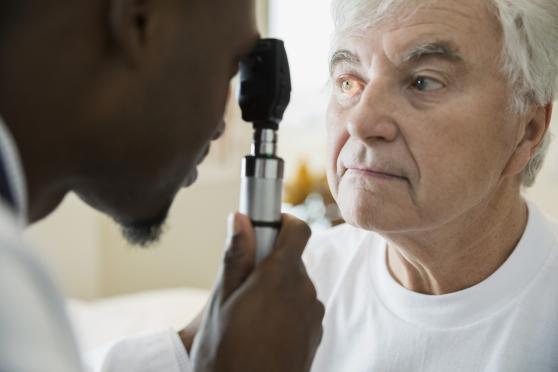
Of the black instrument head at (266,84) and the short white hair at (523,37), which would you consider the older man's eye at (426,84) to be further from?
the black instrument head at (266,84)

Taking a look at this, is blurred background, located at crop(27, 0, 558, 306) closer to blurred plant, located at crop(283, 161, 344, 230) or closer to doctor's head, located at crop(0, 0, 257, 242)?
blurred plant, located at crop(283, 161, 344, 230)

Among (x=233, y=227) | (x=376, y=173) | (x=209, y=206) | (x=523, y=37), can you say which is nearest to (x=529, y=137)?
(x=523, y=37)

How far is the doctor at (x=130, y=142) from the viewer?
0.56 metres

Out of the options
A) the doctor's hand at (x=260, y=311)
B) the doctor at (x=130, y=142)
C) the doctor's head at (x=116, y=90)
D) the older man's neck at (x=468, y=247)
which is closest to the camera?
the doctor at (x=130, y=142)

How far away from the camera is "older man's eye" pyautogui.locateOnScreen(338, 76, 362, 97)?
1.29 meters

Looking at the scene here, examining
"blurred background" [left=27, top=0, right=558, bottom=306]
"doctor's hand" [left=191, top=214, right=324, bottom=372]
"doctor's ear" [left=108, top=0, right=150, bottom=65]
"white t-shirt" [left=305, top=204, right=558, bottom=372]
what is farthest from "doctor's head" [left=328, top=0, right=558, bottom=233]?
"blurred background" [left=27, top=0, right=558, bottom=306]

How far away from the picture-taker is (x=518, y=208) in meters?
1.32

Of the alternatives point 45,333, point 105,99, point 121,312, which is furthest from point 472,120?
point 121,312

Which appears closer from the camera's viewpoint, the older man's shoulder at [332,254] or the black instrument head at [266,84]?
the black instrument head at [266,84]

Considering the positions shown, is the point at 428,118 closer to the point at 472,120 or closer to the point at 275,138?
the point at 472,120

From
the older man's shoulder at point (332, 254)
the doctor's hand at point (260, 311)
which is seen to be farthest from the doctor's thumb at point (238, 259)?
the older man's shoulder at point (332, 254)

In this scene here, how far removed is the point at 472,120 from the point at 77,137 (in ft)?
2.27

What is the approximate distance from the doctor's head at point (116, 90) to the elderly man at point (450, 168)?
39 cm

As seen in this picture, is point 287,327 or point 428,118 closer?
point 287,327
